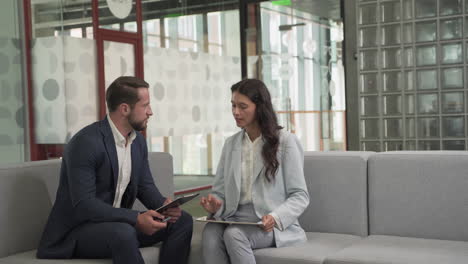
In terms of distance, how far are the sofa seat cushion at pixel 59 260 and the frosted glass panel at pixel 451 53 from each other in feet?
12.5

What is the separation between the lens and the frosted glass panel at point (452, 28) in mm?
5680

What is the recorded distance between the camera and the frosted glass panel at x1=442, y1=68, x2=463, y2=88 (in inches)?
224

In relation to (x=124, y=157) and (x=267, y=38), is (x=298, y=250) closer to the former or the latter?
(x=124, y=157)

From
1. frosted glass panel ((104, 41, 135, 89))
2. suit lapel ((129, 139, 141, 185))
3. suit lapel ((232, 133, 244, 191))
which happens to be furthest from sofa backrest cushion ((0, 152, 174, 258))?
frosted glass panel ((104, 41, 135, 89))

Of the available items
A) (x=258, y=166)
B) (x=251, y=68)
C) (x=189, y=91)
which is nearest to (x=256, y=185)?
(x=258, y=166)

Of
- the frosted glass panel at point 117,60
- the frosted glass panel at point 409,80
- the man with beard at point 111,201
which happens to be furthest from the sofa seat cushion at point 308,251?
→ the frosted glass panel at point 117,60

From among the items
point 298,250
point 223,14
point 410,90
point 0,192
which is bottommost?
point 298,250

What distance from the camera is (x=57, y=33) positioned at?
610cm

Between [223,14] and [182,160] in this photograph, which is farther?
[223,14]

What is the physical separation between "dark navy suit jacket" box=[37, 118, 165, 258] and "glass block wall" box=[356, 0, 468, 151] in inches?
146

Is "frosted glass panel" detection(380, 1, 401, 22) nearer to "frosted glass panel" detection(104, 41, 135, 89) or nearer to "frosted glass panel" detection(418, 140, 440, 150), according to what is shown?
"frosted glass panel" detection(418, 140, 440, 150)

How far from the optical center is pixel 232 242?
2.94 metres

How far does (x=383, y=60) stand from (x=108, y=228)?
4.08 m

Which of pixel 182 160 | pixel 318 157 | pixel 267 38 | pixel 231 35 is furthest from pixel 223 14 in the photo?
pixel 318 157
